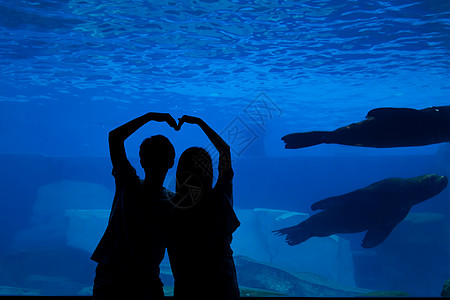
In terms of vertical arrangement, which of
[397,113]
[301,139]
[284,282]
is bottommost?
[284,282]

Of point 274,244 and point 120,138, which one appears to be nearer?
point 120,138

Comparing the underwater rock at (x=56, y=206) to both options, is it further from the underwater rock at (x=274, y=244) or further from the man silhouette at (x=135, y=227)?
the man silhouette at (x=135, y=227)

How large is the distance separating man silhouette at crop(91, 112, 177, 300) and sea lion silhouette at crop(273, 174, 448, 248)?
16.4ft

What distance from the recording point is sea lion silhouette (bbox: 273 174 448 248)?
688cm

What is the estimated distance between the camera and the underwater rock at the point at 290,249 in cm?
2217

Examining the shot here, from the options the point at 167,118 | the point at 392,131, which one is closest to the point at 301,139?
the point at 392,131

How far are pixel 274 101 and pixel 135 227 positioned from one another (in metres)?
28.6

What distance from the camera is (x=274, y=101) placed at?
30000 mm

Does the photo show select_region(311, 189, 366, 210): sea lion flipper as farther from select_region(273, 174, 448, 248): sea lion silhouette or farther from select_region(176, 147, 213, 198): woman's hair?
select_region(176, 147, 213, 198): woman's hair

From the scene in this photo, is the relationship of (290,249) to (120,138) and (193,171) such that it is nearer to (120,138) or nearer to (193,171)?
(193,171)

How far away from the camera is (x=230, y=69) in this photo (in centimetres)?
2016

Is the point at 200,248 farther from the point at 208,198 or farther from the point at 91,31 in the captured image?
the point at 91,31

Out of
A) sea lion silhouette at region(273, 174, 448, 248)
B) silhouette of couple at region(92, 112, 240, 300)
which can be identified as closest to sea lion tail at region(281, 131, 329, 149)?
sea lion silhouette at region(273, 174, 448, 248)

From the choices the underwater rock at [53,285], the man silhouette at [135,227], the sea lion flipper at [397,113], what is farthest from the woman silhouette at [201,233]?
the underwater rock at [53,285]
